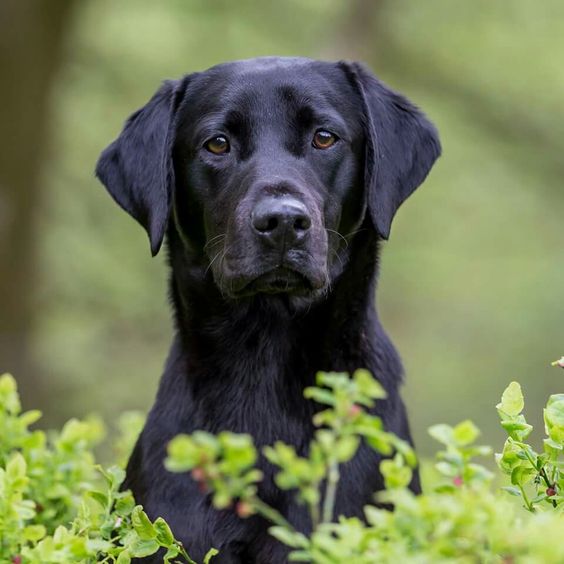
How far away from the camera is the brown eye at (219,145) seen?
393 centimetres

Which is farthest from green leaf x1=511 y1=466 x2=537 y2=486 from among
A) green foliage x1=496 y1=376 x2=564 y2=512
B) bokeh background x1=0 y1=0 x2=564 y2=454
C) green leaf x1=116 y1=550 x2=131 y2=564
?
bokeh background x1=0 y1=0 x2=564 y2=454

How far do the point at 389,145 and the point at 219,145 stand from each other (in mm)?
587

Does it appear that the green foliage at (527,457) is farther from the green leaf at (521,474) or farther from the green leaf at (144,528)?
the green leaf at (144,528)

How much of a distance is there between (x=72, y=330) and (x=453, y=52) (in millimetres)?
5098

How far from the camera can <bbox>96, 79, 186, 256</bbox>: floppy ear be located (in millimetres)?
3971

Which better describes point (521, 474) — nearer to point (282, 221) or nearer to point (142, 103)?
point (282, 221)

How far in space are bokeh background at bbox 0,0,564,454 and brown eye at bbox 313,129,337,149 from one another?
5855 millimetres

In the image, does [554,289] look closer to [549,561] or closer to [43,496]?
[43,496]

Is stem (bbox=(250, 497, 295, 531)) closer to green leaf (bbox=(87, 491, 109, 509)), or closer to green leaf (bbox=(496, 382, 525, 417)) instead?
green leaf (bbox=(87, 491, 109, 509))

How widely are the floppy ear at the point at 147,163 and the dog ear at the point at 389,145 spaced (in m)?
0.66

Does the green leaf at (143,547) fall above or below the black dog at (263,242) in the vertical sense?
below

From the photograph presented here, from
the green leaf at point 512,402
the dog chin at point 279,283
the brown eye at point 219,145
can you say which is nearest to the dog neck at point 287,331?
the dog chin at point 279,283

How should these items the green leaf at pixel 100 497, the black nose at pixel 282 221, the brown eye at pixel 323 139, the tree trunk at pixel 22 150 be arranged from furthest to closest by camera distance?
the tree trunk at pixel 22 150 < the brown eye at pixel 323 139 < the black nose at pixel 282 221 < the green leaf at pixel 100 497

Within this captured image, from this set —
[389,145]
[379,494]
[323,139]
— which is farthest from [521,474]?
[389,145]
